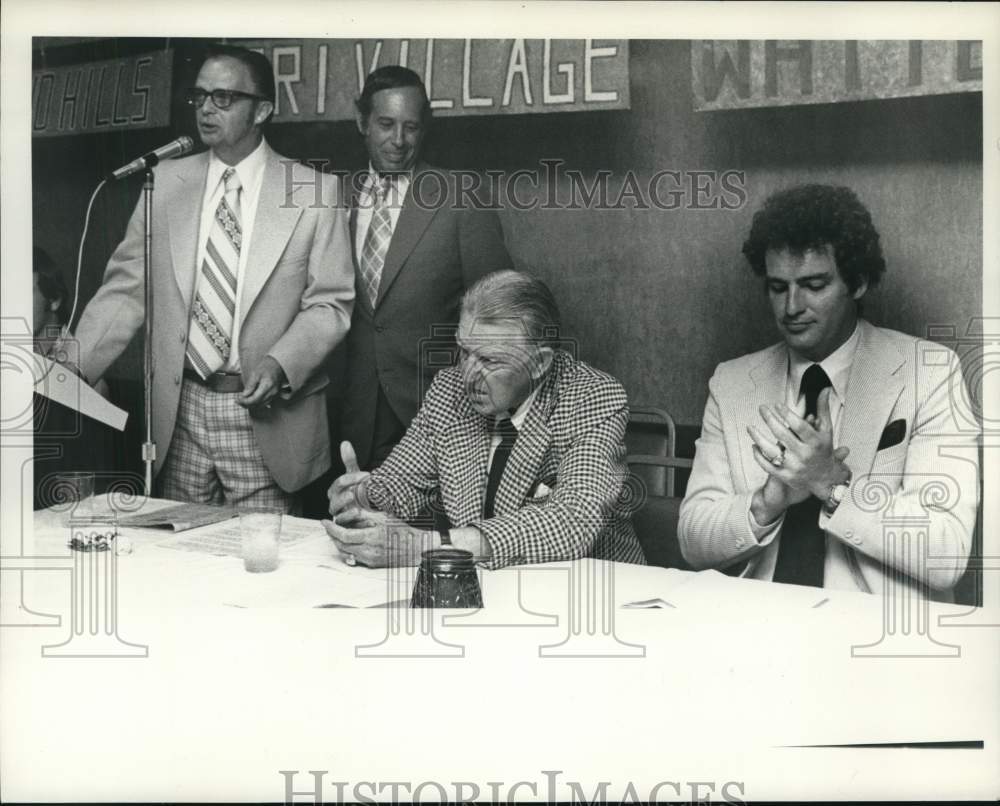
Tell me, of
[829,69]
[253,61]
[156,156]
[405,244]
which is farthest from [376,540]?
[829,69]

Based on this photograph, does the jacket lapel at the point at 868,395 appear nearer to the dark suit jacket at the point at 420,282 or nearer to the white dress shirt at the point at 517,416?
the white dress shirt at the point at 517,416

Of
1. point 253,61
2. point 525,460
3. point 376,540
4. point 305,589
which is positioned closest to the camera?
point 305,589

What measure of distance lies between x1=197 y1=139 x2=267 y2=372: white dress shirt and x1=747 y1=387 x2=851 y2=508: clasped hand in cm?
158

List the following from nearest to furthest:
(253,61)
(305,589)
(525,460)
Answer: (305,589) → (525,460) → (253,61)

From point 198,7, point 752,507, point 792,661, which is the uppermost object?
point 198,7

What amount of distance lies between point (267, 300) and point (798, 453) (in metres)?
1.65

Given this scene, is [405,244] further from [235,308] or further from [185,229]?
[185,229]

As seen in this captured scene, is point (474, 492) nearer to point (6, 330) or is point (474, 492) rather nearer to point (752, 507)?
point (752, 507)

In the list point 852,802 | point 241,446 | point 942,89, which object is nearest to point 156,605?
point 241,446

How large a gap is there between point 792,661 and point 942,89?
1718mm

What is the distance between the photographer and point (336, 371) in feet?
11.1

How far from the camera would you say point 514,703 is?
127 inches

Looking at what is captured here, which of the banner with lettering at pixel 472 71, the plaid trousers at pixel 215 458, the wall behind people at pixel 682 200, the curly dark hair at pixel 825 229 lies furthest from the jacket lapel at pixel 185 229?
the curly dark hair at pixel 825 229

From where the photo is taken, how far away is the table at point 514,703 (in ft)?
10.4
